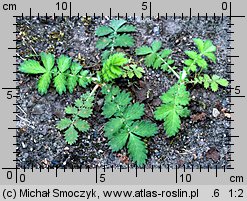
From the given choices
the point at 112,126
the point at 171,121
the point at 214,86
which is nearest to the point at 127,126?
the point at 112,126

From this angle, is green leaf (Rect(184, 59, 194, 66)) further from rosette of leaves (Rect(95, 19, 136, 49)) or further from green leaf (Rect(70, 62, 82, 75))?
green leaf (Rect(70, 62, 82, 75))

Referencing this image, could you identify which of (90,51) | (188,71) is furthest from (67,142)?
(188,71)

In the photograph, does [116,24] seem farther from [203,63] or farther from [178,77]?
[203,63]

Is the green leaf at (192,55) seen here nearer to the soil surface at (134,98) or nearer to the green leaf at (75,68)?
the soil surface at (134,98)

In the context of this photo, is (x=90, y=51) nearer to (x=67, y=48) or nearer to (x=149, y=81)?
(x=67, y=48)

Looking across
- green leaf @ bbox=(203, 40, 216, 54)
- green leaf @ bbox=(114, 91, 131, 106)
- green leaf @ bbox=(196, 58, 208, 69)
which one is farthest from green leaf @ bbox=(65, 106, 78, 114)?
green leaf @ bbox=(203, 40, 216, 54)
